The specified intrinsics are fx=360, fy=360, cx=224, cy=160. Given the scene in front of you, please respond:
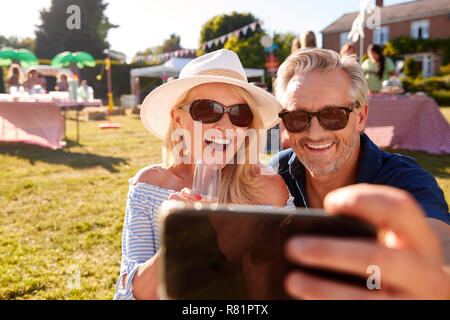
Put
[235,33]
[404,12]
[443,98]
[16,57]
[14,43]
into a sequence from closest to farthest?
1. [16,57]
2. [235,33]
3. [443,98]
4. [404,12]
5. [14,43]

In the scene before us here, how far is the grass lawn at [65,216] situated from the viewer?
3004 mm

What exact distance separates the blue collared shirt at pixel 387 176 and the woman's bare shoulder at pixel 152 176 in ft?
2.45

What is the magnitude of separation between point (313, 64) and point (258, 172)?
1.99 ft

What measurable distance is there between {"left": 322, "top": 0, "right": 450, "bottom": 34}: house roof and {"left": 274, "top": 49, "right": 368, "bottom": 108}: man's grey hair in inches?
1375

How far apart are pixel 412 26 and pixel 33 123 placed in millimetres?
35266

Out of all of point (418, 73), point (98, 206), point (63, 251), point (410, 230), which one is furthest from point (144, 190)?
point (418, 73)

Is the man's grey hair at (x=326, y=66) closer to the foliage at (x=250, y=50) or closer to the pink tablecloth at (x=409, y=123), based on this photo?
the pink tablecloth at (x=409, y=123)

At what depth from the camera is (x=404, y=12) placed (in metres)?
34.6

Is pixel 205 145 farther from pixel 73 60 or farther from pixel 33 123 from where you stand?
pixel 73 60

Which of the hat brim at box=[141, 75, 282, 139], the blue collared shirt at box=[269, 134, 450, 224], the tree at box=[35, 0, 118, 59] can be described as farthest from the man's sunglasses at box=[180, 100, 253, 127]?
the tree at box=[35, 0, 118, 59]

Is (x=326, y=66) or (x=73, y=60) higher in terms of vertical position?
(x=73, y=60)

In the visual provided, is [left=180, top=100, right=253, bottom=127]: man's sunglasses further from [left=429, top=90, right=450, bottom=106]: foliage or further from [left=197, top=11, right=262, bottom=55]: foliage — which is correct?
[left=197, top=11, right=262, bottom=55]: foliage

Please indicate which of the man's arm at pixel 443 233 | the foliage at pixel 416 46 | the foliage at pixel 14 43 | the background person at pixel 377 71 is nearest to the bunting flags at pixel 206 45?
the background person at pixel 377 71

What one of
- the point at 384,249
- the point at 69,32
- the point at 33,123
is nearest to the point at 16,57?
the point at 33,123
